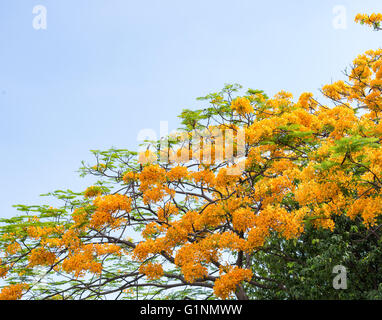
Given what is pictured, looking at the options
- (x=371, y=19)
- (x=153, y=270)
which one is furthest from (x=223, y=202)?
(x=371, y=19)

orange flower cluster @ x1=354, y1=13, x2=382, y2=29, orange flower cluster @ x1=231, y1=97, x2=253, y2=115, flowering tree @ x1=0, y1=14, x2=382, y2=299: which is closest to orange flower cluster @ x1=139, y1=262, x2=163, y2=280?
flowering tree @ x1=0, y1=14, x2=382, y2=299

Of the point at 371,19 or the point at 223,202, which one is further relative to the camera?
the point at 371,19

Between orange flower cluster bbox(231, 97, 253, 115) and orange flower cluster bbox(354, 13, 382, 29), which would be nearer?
orange flower cluster bbox(231, 97, 253, 115)

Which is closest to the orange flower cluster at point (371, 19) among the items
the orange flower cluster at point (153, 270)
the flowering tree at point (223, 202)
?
the flowering tree at point (223, 202)

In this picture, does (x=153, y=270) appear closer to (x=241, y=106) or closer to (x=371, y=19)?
(x=241, y=106)

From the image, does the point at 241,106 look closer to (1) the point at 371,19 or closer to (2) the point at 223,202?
(2) the point at 223,202

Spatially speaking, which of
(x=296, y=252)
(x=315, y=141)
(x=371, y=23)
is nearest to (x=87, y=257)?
(x=296, y=252)

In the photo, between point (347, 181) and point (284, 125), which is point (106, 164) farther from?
point (347, 181)

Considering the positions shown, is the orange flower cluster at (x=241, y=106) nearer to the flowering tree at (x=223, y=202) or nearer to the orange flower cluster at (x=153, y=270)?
the flowering tree at (x=223, y=202)

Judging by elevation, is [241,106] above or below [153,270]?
above

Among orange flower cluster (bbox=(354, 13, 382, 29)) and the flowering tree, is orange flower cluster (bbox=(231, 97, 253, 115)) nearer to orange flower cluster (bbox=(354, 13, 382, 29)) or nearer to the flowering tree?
the flowering tree

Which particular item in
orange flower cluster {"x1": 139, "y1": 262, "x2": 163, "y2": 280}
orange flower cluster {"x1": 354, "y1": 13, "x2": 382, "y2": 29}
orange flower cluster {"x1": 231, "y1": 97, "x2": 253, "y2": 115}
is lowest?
orange flower cluster {"x1": 139, "y1": 262, "x2": 163, "y2": 280}

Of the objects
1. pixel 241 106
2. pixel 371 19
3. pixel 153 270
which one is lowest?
pixel 153 270
